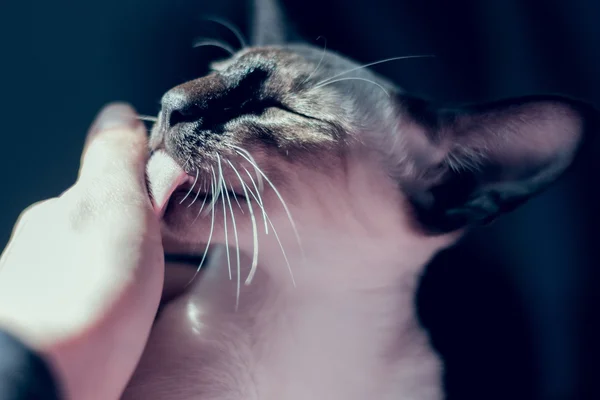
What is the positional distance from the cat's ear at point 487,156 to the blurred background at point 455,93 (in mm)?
114

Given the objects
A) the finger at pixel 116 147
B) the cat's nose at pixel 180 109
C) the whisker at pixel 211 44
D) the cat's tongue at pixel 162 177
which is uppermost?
the whisker at pixel 211 44

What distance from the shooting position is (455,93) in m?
1.00

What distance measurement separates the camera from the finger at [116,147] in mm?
741

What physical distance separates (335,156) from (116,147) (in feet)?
0.94

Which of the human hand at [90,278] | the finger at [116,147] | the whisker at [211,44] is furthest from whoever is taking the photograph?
the whisker at [211,44]

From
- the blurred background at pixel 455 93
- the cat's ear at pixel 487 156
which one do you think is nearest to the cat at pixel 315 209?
the cat's ear at pixel 487 156

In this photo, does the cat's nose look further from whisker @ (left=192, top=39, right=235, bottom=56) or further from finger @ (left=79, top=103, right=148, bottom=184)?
whisker @ (left=192, top=39, right=235, bottom=56)

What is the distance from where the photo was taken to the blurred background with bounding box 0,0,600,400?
2.98 feet

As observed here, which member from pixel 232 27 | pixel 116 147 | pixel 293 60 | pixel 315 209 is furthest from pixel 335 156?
pixel 232 27

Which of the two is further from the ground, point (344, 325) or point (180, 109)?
point (180, 109)

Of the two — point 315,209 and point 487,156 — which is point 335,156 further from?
point 487,156

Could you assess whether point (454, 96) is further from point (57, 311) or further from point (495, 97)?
point (57, 311)

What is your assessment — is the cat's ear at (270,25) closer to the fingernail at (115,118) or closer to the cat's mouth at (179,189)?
the fingernail at (115,118)

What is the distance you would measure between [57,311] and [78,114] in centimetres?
43
